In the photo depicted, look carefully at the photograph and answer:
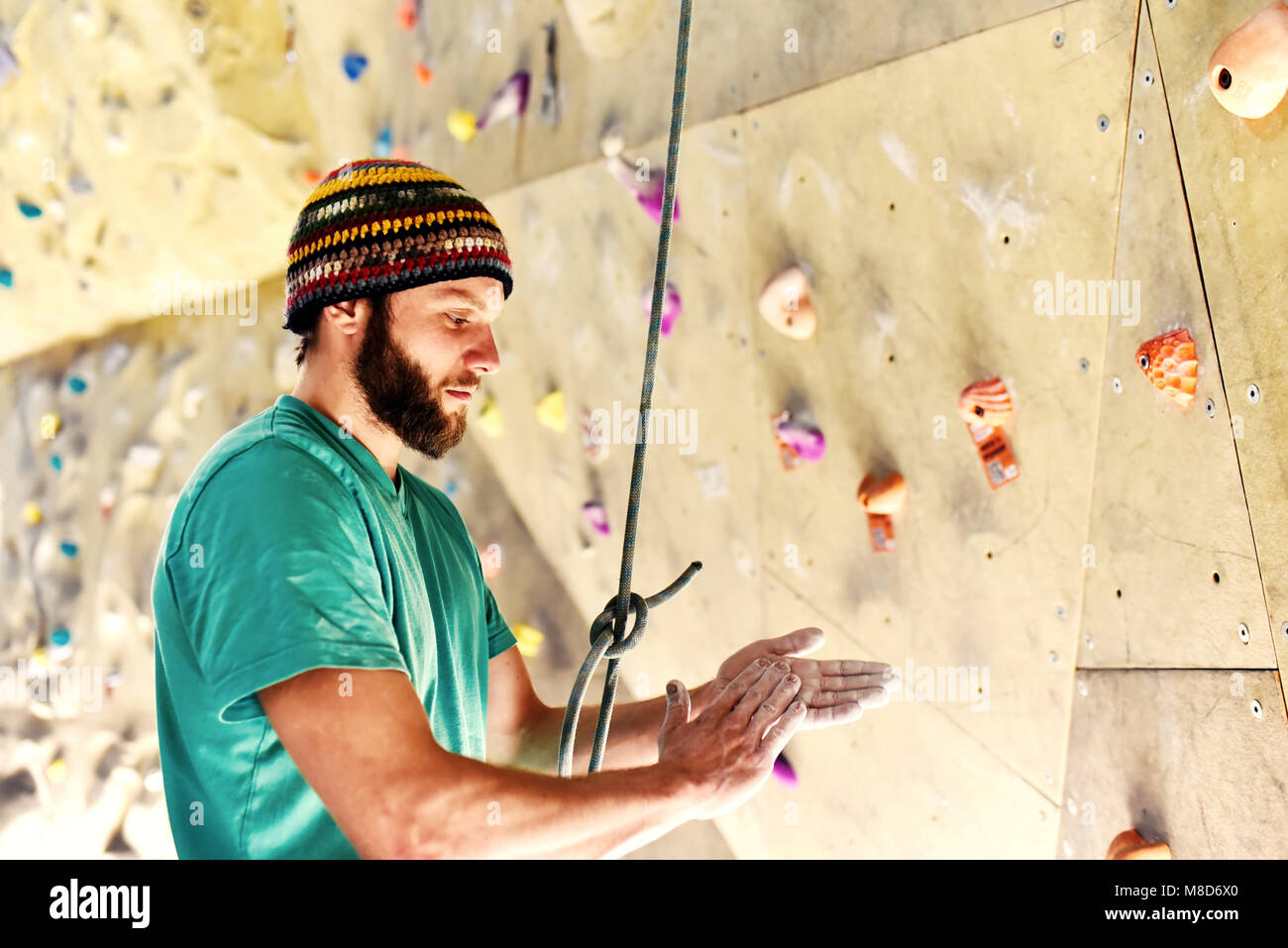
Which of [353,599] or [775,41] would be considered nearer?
[353,599]

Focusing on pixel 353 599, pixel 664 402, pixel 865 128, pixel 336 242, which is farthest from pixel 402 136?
pixel 353 599

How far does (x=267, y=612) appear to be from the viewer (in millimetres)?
973

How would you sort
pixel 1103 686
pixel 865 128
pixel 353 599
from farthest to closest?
pixel 865 128 < pixel 1103 686 < pixel 353 599

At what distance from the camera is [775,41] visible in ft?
6.07

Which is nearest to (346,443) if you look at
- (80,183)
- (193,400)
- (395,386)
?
(395,386)

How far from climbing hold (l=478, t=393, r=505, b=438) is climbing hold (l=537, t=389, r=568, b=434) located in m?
0.17

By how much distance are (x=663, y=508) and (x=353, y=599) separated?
1.28m

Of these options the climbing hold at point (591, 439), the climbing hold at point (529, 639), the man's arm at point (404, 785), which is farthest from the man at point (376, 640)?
the climbing hold at point (529, 639)

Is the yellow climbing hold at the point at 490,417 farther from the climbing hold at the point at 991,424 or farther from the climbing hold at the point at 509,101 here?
the climbing hold at the point at 991,424

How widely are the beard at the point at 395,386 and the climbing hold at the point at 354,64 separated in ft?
5.57

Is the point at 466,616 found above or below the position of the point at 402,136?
below

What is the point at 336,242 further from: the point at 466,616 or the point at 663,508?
the point at 663,508

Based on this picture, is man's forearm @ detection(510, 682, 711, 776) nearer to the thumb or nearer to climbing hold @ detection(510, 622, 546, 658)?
the thumb

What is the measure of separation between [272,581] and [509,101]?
168 centimetres
